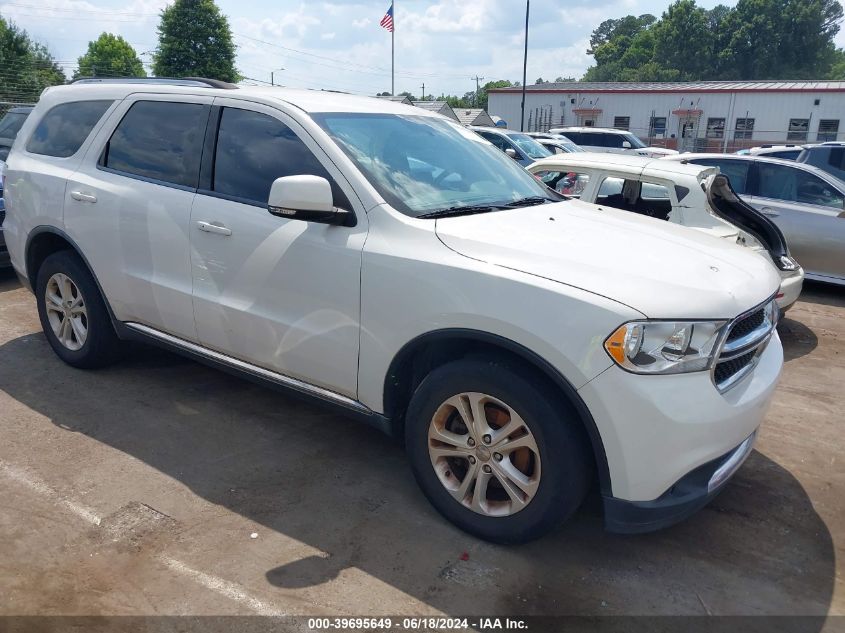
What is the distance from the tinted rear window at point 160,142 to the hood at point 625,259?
5.55 ft

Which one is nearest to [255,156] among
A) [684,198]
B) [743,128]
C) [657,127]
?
[684,198]

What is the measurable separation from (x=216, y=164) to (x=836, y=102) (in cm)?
4458

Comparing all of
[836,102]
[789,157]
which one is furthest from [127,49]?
[789,157]

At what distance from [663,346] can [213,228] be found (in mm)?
2368

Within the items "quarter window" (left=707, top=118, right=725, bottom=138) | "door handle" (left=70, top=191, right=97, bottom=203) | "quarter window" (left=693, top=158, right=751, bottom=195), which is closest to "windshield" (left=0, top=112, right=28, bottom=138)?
"door handle" (left=70, top=191, right=97, bottom=203)

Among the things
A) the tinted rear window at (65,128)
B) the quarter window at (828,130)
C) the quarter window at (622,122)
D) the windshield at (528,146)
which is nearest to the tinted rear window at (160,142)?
the tinted rear window at (65,128)

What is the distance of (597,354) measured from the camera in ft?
8.57

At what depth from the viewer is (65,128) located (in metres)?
4.80

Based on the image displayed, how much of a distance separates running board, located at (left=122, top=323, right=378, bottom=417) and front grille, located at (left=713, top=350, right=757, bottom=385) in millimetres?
1508

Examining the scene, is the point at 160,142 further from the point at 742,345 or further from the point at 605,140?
the point at 605,140

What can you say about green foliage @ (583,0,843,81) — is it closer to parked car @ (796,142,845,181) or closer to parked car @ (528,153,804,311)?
parked car @ (796,142,845,181)

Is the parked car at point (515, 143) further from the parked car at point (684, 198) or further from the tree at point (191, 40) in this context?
the tree at point (191, 40)

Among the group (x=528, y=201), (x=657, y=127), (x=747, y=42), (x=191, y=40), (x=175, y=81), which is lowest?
(x=657, y=127)

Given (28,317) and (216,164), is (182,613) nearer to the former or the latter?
(216,164)
